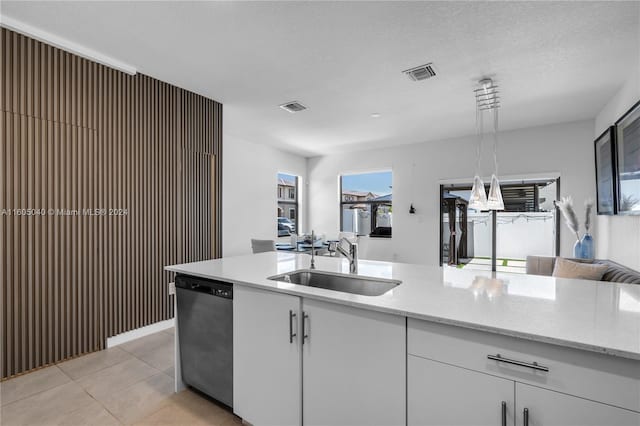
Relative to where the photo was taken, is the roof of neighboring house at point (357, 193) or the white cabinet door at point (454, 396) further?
the roof of neighboring house at point (357, 193)

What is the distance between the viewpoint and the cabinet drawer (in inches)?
35.1

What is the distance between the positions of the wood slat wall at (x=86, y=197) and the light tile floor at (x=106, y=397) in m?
0.25

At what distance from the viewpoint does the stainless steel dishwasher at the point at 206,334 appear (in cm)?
183

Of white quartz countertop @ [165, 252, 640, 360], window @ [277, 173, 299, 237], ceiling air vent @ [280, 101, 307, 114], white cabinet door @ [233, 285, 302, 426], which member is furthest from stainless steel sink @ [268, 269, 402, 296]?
window @ [277, 173, 299, 237]

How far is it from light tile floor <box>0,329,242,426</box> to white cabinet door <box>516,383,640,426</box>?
157 centimetres

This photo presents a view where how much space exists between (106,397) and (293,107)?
337 centimetres

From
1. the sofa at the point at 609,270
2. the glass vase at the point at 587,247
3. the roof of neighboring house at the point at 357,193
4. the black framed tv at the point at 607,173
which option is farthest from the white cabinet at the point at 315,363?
the roof of neighboring house at the point at 357,193

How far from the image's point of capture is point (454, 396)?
1.13 m

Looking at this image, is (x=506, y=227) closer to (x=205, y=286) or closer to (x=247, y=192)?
(x=247, y=192)

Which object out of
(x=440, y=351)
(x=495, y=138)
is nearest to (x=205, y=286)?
(x=440, y=351)

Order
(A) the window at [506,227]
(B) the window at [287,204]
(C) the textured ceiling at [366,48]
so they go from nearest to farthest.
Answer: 1. (C) the textured ceiling at [366,48]
2. (A) the window at [506,227]
3. (B) the window at [287,204]

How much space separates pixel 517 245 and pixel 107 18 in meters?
5.95

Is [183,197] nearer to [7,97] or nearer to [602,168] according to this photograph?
[7,97]

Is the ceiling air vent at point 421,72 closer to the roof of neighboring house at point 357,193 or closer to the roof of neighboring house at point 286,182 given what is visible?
the roof of neighboring house at point 357,193
